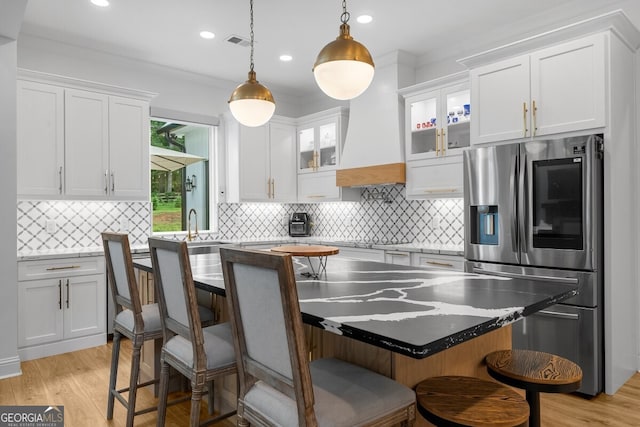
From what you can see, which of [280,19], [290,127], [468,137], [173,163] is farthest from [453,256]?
[173,163]

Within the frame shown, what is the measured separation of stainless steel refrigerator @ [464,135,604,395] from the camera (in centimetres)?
277

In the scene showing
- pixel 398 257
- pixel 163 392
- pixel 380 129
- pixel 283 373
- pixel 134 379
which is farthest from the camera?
pixel 380 129

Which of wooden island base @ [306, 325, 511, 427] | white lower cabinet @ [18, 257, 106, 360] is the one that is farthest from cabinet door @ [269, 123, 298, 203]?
wooden island base @ [306, 325, 511, 427]

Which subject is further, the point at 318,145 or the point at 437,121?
the point at 318,145

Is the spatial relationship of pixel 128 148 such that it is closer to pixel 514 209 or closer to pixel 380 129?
pixel 380 129

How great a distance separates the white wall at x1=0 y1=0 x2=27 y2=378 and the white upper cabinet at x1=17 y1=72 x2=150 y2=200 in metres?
0.50

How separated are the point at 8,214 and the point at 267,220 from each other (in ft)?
10.1

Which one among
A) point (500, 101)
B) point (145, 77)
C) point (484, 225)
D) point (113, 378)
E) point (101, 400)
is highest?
point (145, 77)

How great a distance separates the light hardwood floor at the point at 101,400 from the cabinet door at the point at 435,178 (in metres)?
1.84

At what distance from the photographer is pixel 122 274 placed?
7.86 ft

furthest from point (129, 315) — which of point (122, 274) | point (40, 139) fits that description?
point (40, 139)

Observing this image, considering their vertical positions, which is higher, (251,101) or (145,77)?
(145,77)

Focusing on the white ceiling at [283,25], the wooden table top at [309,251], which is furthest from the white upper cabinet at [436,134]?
the wooden table top at [309,251]

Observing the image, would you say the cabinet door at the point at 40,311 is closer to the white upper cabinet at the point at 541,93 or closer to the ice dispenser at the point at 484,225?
→ the ice dispenser at the point at 484,225
